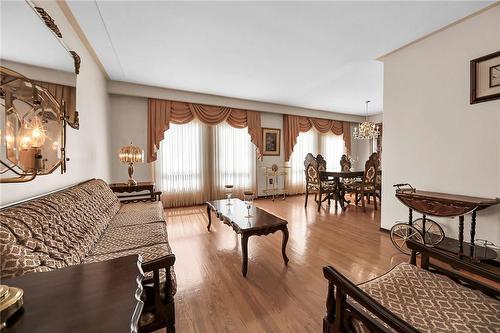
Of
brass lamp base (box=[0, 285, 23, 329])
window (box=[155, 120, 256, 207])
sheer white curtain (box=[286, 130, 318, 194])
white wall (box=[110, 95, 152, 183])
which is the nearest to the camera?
brass lamp base (box=[0, 285, 23, 329])

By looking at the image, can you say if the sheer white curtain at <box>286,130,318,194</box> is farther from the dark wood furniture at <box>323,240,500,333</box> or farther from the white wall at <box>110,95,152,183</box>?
the dark wood furniture at <box>323,240,500,333</box>

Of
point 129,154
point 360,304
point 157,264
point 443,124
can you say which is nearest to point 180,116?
point 129,154

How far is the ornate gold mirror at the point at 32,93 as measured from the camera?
0.95 m

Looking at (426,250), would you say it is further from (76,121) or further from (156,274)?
(76,121)

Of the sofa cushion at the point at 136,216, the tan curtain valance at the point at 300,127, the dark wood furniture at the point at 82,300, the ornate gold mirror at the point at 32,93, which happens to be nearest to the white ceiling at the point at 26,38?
the ornate gold mirror at the point at 32,93

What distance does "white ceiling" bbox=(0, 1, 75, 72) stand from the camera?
1120mm

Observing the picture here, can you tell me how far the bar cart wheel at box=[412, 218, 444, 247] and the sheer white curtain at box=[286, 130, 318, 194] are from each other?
3.72 metres

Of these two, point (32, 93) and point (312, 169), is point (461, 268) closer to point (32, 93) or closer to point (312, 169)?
point (32, 93)

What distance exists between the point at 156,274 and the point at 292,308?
108cm

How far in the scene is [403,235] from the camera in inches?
103

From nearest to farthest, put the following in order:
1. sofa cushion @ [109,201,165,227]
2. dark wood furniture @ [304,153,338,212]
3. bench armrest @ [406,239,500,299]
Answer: bench armrest @ [406,239,500,299], sofa cushion @ [109,201,165,227], dark wood furniture @ [304,153,338,212]

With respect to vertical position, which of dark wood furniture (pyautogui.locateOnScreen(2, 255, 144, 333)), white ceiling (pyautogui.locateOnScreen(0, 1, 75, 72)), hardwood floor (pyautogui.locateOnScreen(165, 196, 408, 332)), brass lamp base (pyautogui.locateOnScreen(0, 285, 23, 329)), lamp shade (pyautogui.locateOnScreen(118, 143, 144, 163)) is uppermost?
white ceiling (pyautogui.locateOnScreen(0, 1, 75, 72))

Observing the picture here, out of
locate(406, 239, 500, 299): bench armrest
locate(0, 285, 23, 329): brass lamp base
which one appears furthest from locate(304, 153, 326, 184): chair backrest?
locate(0, 285, 23, 329): brass lamp base

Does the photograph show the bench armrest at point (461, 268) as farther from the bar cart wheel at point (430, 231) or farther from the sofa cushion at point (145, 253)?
the sofa cushion at point (145, 253)
